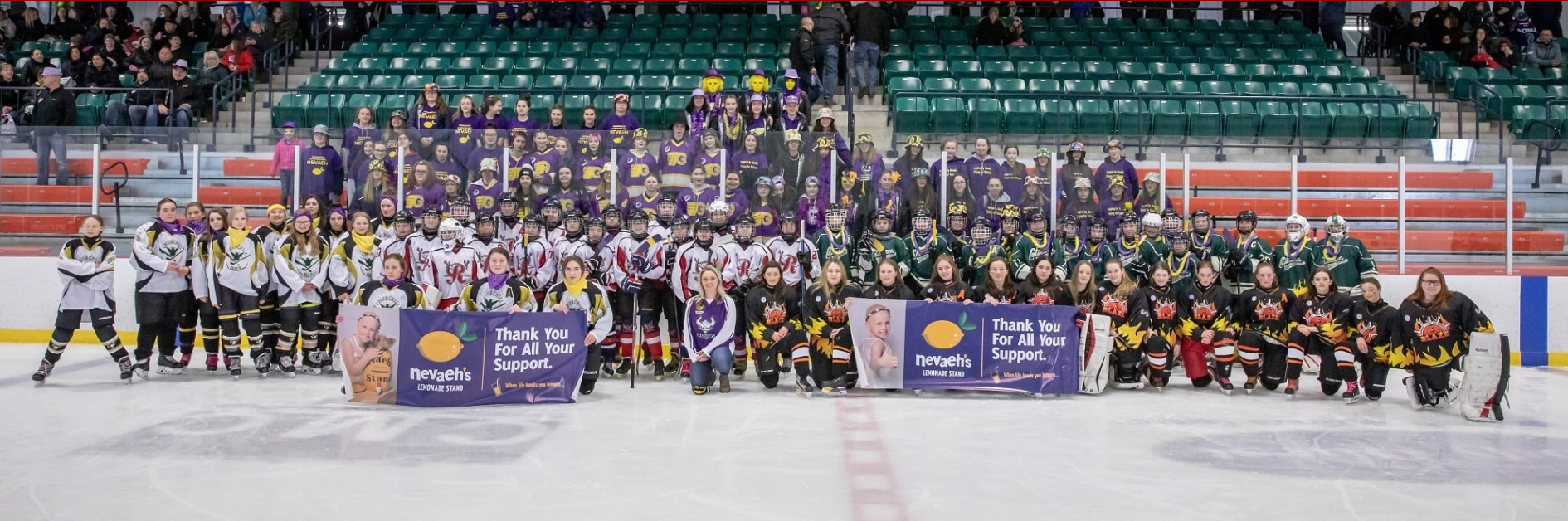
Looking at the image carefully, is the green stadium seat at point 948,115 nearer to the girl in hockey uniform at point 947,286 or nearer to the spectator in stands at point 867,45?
the spectator in stands at point 867,45

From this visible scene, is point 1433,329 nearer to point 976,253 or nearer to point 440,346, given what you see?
point 976,253

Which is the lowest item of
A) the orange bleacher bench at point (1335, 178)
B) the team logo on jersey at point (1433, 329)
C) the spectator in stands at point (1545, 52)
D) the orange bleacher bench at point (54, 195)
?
the team logo on jersey at point (1433, 329)

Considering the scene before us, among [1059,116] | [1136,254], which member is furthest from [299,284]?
[1059,116]

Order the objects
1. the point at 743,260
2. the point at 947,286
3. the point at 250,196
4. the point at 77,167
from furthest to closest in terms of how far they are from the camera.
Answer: the point at 77,167 → the point at 250,196 → the point at 743,260 → the point at 947,286

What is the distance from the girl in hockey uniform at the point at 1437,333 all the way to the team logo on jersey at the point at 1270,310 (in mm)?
963

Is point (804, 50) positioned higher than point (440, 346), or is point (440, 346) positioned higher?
point (804, 50)

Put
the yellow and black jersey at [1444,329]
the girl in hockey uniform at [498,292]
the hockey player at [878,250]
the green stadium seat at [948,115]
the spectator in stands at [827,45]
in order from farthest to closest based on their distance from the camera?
the spectator in stands at [827,45]
the green stadium seat at [948,115]
the hockey player at [878,250]
the girl in hockey uniform at [498,292]
the yellow and black jersey at [1444,329]

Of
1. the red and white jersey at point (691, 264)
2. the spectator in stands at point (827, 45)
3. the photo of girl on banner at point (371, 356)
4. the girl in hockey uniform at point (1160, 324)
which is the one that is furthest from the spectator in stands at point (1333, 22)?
the photo of girl on banner at point (371, 356)

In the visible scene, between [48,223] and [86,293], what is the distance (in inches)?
102

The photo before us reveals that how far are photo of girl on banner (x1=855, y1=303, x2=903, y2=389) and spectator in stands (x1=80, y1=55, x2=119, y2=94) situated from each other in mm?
11590

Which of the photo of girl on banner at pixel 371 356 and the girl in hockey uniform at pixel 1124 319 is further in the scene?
the girl in hockey uniform at pixel 1124 319

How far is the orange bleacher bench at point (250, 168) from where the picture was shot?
11.0m

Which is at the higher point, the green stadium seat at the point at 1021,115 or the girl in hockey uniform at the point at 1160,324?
the green stadium seat at the point at 1021,115

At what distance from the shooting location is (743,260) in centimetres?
993
